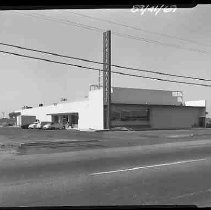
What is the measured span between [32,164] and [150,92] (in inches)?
2287

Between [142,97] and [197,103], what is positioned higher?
[142,97]

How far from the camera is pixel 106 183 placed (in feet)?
34.2

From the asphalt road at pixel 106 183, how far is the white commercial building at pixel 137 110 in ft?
146

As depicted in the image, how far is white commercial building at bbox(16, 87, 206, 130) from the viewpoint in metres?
64.6

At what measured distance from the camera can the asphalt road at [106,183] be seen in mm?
8258

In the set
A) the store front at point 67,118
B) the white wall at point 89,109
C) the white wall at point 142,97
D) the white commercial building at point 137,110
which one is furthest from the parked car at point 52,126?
Result: the white wall at point 142,97

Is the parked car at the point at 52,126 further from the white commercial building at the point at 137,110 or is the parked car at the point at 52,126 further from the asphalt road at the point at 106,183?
the asphalt road at the point at 106,183

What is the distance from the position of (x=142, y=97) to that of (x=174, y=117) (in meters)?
8.23

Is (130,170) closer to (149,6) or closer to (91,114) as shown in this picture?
(149,6)

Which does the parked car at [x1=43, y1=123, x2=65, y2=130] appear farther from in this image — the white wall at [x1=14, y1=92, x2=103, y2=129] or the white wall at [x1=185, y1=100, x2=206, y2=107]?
the white wall at [x1=185, y1=100, x2=206, y2=107]

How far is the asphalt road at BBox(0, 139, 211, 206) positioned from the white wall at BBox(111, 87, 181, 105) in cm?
4946

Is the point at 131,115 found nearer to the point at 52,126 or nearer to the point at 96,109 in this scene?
the point at 96,109

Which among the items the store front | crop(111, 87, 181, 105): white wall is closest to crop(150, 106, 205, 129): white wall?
crop(111, 87, 181, 105): white wall

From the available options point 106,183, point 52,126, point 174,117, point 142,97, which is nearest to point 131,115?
point 142,97
